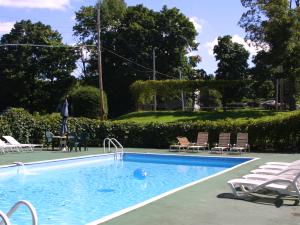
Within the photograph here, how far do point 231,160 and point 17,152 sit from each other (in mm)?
9729

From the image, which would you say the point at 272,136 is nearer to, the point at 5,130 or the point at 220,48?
the point at 5,130

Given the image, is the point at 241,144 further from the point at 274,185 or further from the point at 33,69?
the point at 33,69

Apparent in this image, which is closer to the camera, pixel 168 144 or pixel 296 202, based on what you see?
pixel 296 202

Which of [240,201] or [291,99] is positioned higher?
[291,99]

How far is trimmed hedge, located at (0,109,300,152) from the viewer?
787 inches

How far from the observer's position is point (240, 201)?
853 cm

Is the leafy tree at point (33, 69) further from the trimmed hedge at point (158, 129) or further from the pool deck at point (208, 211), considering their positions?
the pool deck at point (208, 211)

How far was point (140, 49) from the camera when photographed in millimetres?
50531

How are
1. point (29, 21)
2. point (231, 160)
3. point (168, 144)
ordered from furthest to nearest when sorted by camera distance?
point (29, 21) → point (168, 144) → point (231, 160)

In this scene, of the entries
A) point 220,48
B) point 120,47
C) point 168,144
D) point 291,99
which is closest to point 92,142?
point 168,144

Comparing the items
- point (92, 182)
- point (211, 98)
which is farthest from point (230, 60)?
point (92, 182)

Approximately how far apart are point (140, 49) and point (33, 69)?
1215 cm

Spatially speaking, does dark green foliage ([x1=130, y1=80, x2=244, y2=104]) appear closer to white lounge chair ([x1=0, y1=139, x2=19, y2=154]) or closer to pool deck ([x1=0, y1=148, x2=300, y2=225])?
white lounge chair ([x1=0, y1=139, x2=19, y2=154])

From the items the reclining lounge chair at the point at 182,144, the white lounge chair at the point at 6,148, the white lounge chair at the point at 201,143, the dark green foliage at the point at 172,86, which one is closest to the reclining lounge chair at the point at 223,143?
the white lounge chair at the point at 201,143
